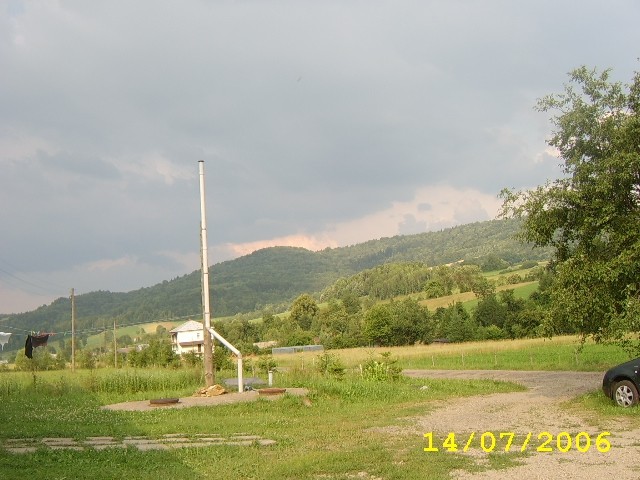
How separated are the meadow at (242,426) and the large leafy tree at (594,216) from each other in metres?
2.42

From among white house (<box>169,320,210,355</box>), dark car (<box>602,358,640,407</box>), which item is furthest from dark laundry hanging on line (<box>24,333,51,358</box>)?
white house (<box>169,320,210,355</box>)

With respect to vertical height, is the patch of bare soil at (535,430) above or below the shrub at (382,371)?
below

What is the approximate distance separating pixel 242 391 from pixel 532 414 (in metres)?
10.3

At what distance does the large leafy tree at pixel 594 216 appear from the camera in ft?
49.0

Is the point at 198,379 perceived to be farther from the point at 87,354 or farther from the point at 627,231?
the point at 87,354

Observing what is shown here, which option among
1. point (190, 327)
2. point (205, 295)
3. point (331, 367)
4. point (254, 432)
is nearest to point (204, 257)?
point (205, 295)

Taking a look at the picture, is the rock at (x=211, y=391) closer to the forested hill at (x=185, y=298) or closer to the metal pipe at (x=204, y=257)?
the metal pipe at (x=204, y=257)

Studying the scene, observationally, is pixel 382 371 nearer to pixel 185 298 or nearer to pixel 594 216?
pixel 594 216

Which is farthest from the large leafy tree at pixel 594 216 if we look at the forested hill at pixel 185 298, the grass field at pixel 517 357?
the forested hill at pixel 185 298
